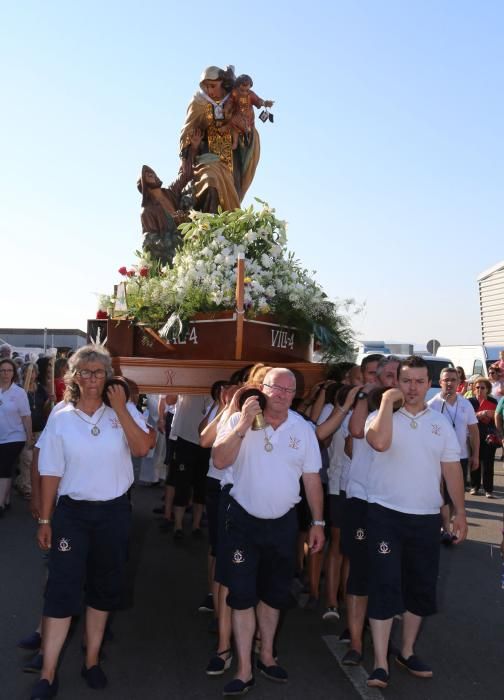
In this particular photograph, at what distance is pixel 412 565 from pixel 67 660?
7.25ft

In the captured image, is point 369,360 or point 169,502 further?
point 169,502

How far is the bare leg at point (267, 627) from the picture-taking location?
4.87m

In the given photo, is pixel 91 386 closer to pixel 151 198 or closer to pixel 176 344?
pixel 176 344

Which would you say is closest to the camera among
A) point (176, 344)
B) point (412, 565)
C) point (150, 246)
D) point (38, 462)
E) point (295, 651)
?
point (38, 462)

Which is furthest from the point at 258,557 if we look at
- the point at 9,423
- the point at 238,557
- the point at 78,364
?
the point at 9,423

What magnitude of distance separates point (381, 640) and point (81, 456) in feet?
6.74

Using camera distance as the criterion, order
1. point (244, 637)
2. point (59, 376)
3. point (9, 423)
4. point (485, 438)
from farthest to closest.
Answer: point (485, 438) → point (9, 423) → point (59, 376) → point (244, 637)

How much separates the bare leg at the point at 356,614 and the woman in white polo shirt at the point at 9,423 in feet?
19.2

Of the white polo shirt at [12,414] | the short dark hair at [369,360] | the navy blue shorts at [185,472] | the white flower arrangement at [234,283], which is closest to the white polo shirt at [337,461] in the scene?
the short dark hair at [369,360]

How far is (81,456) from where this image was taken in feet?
15.0

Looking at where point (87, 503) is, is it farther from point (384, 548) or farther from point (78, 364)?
point (384, 548)

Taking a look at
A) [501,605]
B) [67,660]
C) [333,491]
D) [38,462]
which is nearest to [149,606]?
[67,660]

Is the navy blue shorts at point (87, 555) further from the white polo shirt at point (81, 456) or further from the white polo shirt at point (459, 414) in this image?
the white polo shirt at point (459, 414)

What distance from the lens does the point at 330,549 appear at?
20.4 ft
